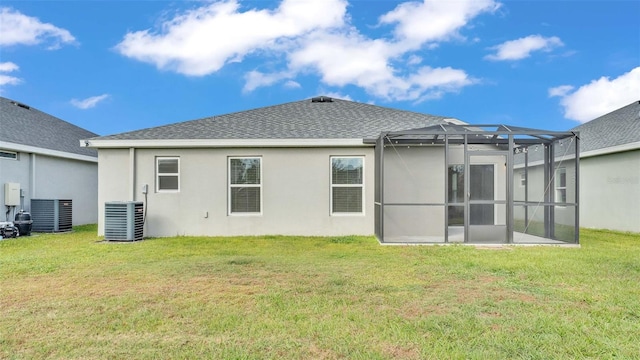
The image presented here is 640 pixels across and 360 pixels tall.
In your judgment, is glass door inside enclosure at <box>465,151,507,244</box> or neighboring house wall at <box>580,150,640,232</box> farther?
neighboring house wall at <box>580,150,640,232</box>

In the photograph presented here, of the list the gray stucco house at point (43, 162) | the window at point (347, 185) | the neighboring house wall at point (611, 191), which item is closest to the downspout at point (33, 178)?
the gray stucco house at point (43, 162)

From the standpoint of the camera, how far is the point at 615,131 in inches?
487

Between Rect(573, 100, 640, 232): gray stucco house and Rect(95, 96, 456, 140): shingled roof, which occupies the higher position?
Rect(95, 96, 456, 140): shingled roof

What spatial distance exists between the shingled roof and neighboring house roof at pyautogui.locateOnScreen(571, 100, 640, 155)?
5.60 meters

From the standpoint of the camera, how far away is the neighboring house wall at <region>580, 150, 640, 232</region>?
10.6 meters

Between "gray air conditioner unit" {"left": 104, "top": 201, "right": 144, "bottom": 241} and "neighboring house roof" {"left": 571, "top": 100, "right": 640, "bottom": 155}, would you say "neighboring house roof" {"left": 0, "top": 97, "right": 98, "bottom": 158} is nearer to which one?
"gray air conditioner unit" {"left": 104, "top": 201, "right": 144, "bottom": 241}

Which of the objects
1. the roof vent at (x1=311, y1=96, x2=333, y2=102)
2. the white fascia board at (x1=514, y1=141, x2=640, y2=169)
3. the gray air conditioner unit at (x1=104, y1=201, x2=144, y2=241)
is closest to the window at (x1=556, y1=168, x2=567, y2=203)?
the white fascia board at (x1=514, y1=141, x2=640, y2=169)

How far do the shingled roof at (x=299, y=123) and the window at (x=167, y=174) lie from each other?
0.65 metres

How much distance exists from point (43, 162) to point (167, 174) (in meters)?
5.80

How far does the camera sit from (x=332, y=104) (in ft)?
44.1

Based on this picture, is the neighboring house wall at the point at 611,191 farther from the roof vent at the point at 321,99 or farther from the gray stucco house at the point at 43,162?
the gray stucco house at the point at 43,162

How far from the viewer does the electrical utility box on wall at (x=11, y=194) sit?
10.4 meters

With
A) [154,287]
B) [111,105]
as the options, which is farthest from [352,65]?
[154,287]

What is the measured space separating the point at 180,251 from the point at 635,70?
1691 cm
